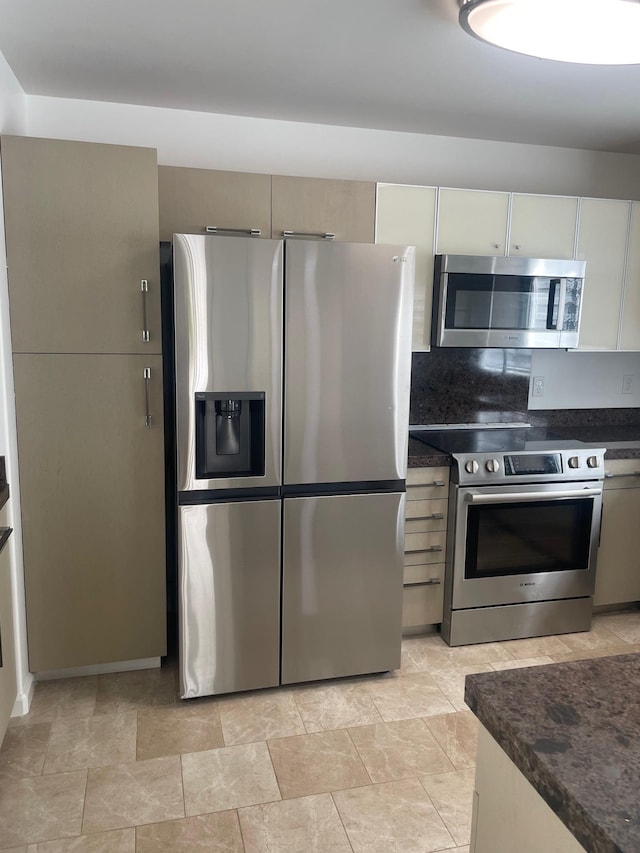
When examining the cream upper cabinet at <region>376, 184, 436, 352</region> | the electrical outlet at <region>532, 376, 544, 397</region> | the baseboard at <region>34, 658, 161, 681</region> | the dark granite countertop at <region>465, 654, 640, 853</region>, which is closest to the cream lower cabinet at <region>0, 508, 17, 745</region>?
the baseboard at <region>34, 658, 161, 681</region>

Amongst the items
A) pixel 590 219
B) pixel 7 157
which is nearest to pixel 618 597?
pixel 590 219

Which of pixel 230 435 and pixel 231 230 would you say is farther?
pixel 231 230

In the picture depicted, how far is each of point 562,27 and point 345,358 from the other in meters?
1.27

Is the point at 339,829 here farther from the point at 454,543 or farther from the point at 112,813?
the point at 454,543

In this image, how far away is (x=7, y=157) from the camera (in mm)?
2396

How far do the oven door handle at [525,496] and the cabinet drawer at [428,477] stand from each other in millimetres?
130

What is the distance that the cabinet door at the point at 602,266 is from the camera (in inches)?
136

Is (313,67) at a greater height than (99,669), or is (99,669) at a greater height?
(313,67)

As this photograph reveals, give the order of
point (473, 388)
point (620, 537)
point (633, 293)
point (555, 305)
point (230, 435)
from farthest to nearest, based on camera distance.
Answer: point (473, 388)
point (633, 293)
point (620, 537)
point (555, 305)
point (230, 435)

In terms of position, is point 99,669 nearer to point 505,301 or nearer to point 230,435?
point 230,435

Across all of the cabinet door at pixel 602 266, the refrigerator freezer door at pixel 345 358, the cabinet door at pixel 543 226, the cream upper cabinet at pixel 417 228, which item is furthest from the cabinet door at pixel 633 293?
the refrigerator freezer door at pixel 345 358

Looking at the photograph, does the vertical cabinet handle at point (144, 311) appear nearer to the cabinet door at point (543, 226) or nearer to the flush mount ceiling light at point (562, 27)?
the flush mount ceiling light at point (562, 27)

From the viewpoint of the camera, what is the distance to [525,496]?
3.09m

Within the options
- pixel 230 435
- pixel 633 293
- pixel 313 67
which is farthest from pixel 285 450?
pixel 633 293
